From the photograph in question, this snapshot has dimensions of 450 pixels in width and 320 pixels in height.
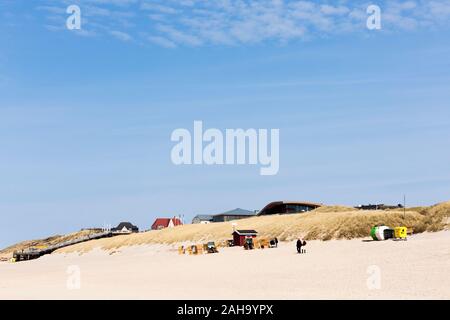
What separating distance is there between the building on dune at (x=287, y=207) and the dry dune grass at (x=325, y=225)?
20418 millimetres

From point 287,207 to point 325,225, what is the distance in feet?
143

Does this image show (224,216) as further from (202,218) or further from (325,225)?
(325,225)

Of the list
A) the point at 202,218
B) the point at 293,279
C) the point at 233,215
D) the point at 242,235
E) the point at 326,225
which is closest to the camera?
the point at 293,279

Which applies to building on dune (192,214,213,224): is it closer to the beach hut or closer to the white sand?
the beach hut

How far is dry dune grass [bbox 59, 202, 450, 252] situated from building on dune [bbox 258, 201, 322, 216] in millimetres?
20418

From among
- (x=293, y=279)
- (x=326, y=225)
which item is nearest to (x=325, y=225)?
(x=326, y=225)

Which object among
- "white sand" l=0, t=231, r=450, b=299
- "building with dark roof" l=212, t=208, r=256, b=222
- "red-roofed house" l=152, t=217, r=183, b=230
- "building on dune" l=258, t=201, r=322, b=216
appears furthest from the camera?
"red-roofed house" l=152, t=217, r=183, b=230

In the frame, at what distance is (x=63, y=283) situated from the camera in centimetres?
3466

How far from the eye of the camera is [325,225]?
61.2m

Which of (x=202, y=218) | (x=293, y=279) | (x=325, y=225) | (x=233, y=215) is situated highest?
(x=325, y=225)

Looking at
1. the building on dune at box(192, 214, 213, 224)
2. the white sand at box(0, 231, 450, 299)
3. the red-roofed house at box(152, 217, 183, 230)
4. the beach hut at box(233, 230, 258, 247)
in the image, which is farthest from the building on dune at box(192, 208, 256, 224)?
the white sand at box(0, 231, 450, 299)

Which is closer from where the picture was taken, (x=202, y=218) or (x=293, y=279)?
(x=293, y=279)

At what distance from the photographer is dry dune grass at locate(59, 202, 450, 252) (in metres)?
56.7
